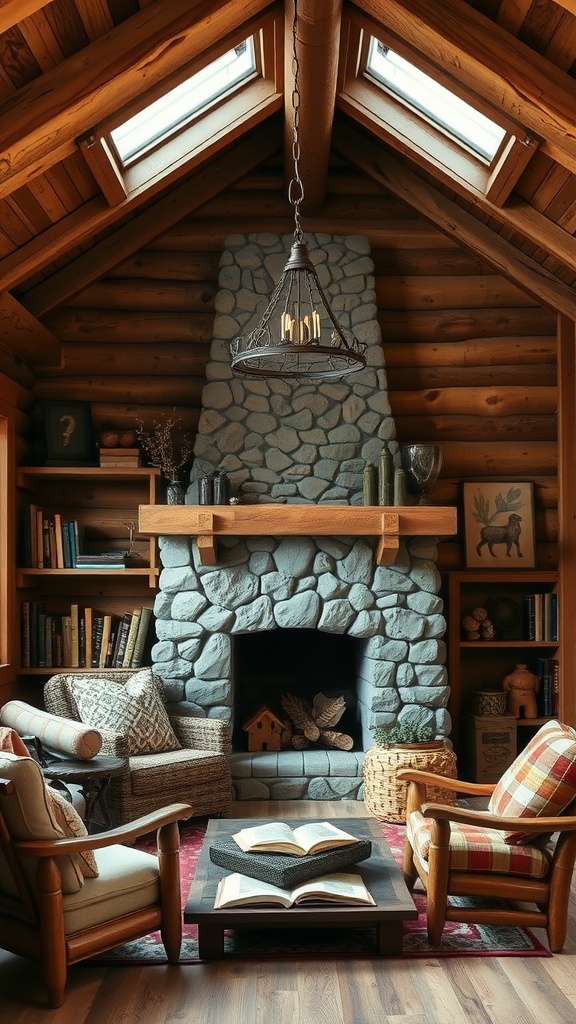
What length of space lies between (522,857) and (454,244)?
4309 millimetres

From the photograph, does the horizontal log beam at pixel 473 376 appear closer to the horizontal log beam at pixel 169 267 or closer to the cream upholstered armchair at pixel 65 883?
the horizontal log beam at pixel 169 267

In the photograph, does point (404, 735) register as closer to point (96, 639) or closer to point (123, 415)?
point (96, 639)

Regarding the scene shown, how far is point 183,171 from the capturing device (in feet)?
18.7

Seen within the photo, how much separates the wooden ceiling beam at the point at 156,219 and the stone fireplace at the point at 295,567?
448 mm

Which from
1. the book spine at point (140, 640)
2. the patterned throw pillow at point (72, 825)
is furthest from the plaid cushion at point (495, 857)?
Answer: the book spine at point (140, 640)

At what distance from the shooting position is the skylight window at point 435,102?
5117 millimetres

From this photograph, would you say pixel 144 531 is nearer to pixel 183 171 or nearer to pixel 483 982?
pixel 183 171

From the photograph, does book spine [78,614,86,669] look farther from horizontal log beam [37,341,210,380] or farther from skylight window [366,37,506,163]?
skylight window [366,37,506,163]

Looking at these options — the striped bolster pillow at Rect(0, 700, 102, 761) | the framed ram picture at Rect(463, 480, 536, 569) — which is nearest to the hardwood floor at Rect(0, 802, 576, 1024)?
the striped bolster pillow at Rect(0, 700, 102, 761)

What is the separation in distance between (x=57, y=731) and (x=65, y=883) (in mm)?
1188

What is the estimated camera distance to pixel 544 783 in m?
3.84

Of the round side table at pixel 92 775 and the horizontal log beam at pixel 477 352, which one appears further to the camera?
the horizontal log beam at pixel 477 352

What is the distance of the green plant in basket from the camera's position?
585 cm

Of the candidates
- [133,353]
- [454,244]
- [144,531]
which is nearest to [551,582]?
[454,244]
